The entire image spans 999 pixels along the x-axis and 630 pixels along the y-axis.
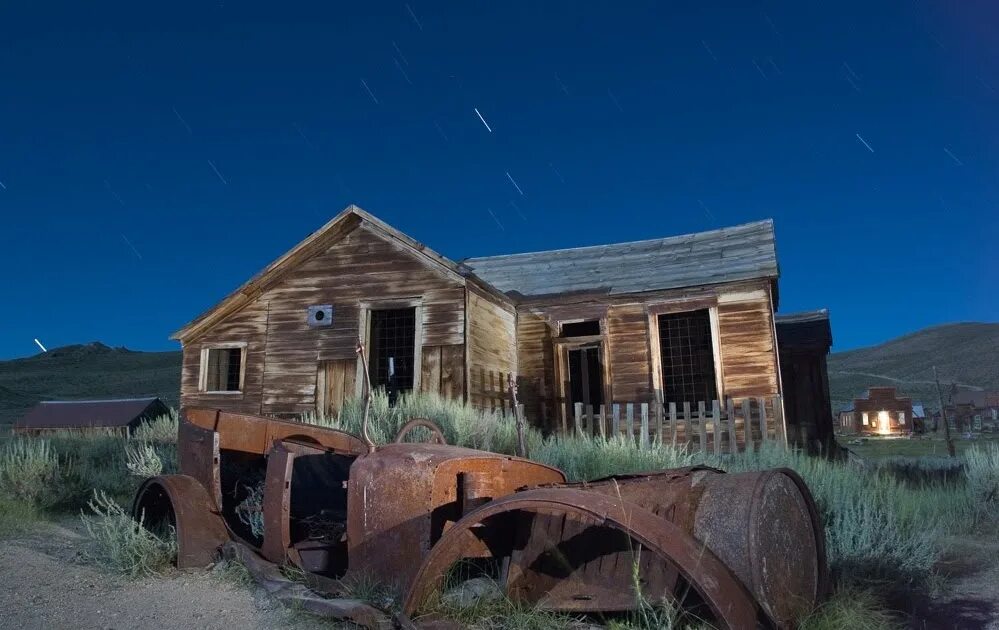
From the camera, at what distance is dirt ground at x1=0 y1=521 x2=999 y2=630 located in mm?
3633

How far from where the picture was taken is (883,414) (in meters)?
42.1

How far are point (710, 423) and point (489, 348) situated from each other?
4.38 meters

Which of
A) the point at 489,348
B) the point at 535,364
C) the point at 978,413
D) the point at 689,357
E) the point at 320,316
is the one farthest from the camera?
the point at 978,413

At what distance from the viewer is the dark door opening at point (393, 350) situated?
12.8 m

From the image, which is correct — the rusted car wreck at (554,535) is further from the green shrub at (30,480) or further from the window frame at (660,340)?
the window frame at (660,340)

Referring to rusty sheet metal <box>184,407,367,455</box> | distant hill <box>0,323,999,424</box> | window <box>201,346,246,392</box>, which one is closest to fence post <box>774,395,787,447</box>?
rusty sheet metal <box>184,407,367,455</box>

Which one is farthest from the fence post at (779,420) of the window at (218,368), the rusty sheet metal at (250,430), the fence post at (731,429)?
the window at (218,368)

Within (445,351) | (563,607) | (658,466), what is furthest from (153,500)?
(445,351)

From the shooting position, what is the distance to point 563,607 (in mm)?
3119

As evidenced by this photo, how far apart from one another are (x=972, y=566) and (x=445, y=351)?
8.21 m

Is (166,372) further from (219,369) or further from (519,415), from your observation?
(519,415)

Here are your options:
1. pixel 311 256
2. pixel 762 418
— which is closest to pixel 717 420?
pixel 762 418

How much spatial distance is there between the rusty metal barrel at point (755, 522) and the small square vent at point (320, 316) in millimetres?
9939

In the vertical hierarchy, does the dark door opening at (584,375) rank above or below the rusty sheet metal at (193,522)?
above
